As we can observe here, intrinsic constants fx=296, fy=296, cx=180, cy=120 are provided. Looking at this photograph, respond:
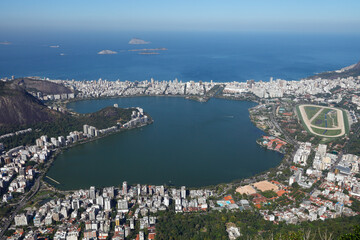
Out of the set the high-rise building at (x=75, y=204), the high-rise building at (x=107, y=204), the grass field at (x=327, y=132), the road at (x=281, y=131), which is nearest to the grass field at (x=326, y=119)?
the grass field at (x=327, y=132)

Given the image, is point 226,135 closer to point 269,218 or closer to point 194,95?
point 269,218

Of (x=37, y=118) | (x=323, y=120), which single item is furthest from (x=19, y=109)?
(x=323, y=120)

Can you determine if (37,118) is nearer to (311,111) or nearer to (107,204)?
(107,204)

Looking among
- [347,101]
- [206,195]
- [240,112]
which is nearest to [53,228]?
[206,195]

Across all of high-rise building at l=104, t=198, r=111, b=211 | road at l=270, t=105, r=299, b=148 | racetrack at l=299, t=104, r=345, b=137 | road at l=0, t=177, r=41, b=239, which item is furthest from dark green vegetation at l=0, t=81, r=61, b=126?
racetrack at l=299, t=104, r=345, b=137

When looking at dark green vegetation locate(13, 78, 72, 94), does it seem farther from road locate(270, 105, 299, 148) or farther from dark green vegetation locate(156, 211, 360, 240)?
dark green vegetation locate(156, 211, 360, 240)

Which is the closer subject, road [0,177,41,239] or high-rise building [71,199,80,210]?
road [0,177,41,239]
